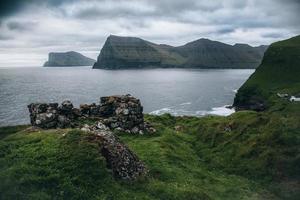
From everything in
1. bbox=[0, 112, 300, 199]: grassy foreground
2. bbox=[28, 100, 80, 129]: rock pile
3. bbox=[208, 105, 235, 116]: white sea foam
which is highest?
bbox=[28, 100, 80, 129]: rock pile

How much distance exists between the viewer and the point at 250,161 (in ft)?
140

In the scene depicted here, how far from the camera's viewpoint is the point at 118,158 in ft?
108

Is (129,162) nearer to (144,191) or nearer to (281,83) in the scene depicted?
(144,191)

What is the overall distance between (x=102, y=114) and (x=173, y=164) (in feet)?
78.2

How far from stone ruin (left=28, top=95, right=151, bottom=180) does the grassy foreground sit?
1.30m

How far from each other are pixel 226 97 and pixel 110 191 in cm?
15650

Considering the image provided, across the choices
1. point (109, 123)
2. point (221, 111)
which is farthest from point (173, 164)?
point (221, 111)

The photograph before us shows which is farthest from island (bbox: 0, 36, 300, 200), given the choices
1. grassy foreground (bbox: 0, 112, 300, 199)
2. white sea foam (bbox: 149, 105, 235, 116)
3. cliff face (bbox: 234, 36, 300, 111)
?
cliff face (bbox: 234, 36, 300, 111)

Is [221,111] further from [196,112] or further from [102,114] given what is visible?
[102,114]

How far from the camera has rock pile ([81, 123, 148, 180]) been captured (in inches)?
1258

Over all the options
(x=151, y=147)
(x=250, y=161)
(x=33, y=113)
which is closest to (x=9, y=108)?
(x=33, y=113)

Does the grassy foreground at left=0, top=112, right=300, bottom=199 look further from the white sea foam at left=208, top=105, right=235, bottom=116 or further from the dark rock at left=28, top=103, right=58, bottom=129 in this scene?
the white sea foam at left=208, top=105, right=235, bottom=116

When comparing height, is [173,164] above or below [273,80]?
below

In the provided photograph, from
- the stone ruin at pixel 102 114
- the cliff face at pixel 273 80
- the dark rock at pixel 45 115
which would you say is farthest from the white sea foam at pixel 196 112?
the dark rock at pixel 45 115
